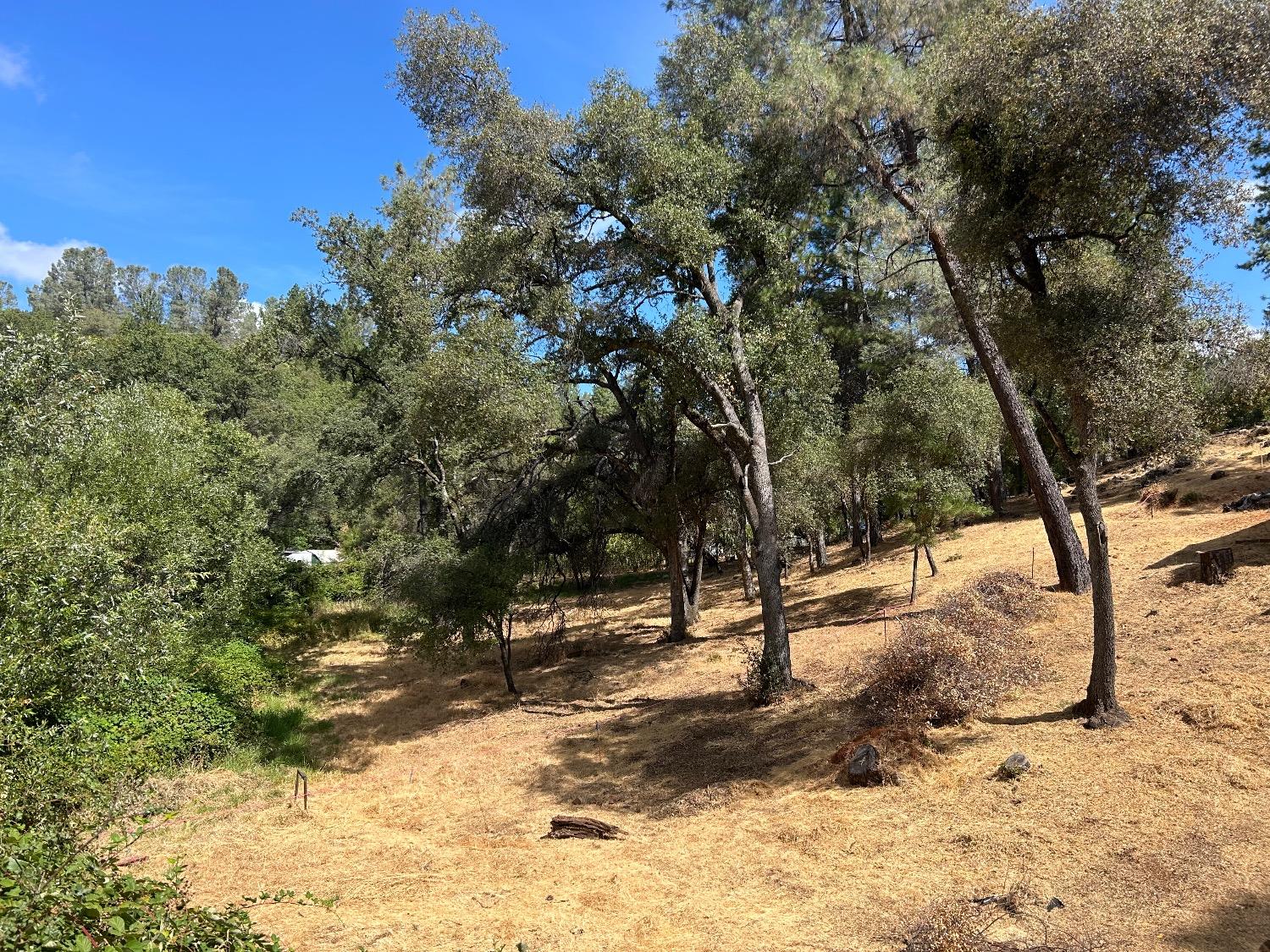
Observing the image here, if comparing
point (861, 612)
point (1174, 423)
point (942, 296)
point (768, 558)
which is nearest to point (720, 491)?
point (861, 612)

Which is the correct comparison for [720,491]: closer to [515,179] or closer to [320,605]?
[515,179]

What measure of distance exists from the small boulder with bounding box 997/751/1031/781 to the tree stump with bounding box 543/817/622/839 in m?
4.56

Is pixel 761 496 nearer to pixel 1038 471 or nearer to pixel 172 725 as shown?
pixel 1038 471

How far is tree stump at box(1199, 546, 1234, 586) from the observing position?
10914mm

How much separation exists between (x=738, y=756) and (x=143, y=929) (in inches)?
354

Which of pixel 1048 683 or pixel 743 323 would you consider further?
pixel 743 323

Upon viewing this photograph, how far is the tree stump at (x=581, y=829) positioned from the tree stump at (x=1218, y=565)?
948 centimetres

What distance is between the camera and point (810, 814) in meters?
8.37

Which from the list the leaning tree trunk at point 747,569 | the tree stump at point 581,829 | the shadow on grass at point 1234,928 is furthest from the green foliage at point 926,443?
the shadow on grass at point 1234,928

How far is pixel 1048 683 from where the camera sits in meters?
9.86

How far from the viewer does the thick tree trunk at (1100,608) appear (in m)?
8.07

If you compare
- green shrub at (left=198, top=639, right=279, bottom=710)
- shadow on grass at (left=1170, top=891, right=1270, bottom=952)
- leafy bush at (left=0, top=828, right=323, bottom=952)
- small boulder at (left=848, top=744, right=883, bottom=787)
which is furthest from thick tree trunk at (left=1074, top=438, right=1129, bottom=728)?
green shrub at (left=198, top=639, right=279, bottom=710)

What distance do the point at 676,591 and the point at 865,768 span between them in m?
11.8

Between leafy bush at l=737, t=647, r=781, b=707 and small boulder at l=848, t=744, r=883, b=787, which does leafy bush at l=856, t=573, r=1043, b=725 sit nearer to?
small boulder at l=848, t=744, r=883, b=787
